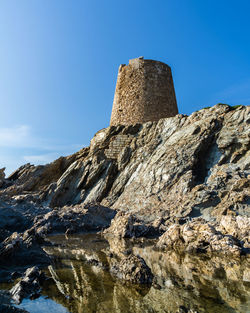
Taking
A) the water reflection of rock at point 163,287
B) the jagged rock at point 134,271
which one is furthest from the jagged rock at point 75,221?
the jagged rock at point 134,271

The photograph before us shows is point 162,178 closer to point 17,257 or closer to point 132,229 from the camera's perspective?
point 132,229

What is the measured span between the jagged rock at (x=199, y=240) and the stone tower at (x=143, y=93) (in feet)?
62.6

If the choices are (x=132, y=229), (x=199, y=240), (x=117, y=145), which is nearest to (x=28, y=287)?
(x=199, y=240)

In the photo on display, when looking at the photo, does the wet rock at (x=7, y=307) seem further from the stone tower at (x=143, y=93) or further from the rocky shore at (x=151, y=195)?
the stone tower at (x=143, y=93)

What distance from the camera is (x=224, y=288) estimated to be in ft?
A: 13.7

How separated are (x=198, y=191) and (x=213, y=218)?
2233 mm

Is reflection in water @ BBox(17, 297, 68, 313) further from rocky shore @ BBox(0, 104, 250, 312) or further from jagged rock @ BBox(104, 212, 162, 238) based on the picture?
jagged rock @ BBox(104, 212, 162, 238)

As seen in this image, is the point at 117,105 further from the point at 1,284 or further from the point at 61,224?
the point at 1,284

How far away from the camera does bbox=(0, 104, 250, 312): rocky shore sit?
23.1ft

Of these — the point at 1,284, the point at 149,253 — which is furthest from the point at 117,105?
the point at 1,284

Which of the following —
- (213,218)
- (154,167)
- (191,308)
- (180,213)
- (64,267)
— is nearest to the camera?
(191,308)

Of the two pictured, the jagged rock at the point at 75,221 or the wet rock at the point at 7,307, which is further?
the jagged rock at the point at 75,221

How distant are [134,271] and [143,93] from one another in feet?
79.9

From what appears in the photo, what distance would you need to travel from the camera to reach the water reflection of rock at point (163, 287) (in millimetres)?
3512
